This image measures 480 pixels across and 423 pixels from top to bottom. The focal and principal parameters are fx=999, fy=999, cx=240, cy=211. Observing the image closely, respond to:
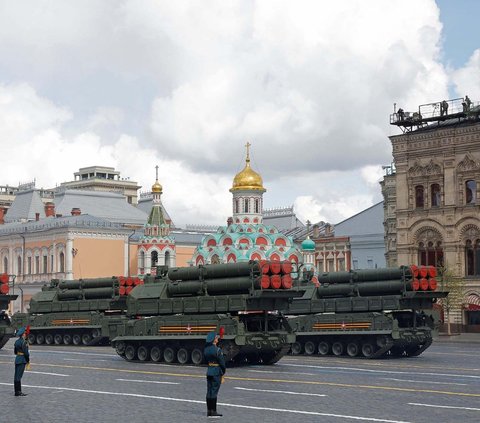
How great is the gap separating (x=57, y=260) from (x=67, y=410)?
228 ft

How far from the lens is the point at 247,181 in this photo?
85.1 meters

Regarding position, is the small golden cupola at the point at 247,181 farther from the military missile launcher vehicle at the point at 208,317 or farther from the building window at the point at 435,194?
the military missile launcher vehicle at the point at 208,317

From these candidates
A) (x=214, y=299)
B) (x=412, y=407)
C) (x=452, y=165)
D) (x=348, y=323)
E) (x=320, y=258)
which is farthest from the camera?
(x=320, y=258)

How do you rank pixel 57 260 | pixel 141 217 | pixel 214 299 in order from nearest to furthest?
pixel 214 299
pixel 57 260
pixel 141 217

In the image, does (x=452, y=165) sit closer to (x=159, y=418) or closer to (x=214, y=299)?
(x=214, y=299)

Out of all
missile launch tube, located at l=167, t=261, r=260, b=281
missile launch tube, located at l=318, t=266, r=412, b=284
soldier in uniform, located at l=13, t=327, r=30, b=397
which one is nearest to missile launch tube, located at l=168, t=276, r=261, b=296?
missile launch tube, located at l=167, t=261, r=260, b=281

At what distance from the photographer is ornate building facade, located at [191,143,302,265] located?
82.2 m

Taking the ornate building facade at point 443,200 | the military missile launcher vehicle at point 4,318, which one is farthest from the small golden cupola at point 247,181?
the military missile launcher vehicle at point 4,318

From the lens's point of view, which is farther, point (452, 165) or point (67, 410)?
point (452, 165)

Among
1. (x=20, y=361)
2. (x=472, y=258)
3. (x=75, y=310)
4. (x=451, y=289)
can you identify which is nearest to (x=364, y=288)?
(x=75, y=310)

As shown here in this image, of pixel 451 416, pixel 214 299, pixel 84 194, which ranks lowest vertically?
pixel 451 416

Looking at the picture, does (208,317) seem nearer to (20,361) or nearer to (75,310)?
(20,361)

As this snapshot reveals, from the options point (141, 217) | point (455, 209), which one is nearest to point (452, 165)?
point (455, 209)

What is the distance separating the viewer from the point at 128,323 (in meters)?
33.5
